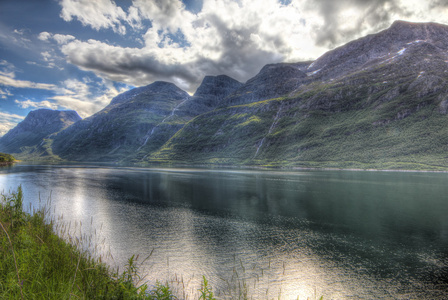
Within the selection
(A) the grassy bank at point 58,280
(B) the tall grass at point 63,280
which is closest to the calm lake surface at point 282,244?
(B) the tall grass at point 63,280

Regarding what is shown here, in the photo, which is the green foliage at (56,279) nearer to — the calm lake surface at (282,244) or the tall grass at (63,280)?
the tall grass at (63,280)

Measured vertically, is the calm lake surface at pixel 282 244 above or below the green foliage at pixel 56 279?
below

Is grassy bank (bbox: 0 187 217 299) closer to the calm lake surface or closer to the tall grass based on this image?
the tall grass

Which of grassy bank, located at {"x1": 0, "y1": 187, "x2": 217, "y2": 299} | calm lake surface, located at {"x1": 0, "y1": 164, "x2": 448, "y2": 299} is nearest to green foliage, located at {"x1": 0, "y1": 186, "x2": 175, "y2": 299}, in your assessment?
grassy bank, located at {"x1": 0, "y1": 187, "x2": 217, "y2": 299}

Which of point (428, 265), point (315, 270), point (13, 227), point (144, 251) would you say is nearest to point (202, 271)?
point (144, 251)

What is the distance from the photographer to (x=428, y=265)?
19.6 metres

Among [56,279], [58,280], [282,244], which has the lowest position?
[282,244]

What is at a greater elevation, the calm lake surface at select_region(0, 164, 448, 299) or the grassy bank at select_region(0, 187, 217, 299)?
the grassy bank at select_region(0, 187, 217, 299)

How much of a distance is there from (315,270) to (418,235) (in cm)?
1731

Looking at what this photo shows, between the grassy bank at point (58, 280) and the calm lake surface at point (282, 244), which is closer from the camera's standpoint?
the grassy bank at point (58, 280)

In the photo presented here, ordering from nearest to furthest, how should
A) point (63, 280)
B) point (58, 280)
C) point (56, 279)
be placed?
1. point (63, 280)
2. point (58, 280)
3. point (56, 279)

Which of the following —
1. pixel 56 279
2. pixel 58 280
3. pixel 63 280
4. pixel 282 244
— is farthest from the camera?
pixel 282 244

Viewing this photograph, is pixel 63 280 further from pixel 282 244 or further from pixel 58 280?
pixel 282 244

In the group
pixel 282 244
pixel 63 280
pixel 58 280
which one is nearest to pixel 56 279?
pixel 58 280
